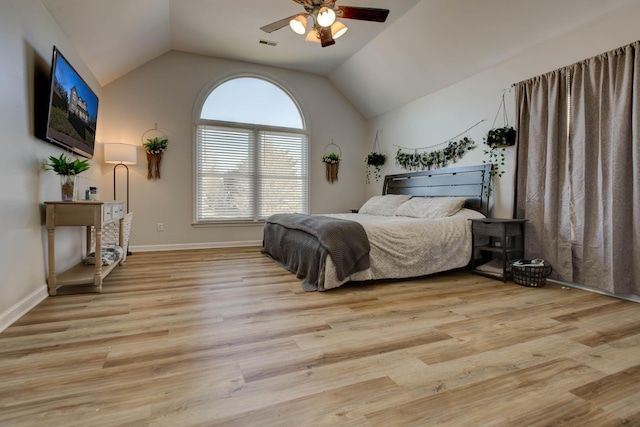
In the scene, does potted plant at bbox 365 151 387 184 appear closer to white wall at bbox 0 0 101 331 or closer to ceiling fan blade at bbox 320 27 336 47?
ceiling fan blade at bbox 320 27 336 47

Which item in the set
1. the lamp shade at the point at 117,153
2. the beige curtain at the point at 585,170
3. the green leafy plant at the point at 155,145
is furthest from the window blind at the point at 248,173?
the beige curtain at the point at 585,170

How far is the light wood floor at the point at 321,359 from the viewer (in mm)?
1237

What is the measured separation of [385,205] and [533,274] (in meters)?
2.20

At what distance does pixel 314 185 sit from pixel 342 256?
3189 mm

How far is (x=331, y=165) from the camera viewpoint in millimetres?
5988

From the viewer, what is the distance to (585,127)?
112 inches

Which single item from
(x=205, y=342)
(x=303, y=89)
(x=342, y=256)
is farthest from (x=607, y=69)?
(x=303, y=89)

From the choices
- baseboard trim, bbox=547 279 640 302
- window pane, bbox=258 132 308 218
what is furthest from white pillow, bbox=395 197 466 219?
window pane, bbox=258 132 308 218

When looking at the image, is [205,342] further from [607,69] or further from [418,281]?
[607,69]

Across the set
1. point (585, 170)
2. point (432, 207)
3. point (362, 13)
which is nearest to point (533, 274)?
point (585, 170)

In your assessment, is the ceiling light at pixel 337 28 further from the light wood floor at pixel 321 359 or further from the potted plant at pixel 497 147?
the light wood floor at pixel 321 359

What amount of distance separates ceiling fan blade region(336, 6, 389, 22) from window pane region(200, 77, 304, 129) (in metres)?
3.03

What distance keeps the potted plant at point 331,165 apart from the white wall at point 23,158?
4.04 m

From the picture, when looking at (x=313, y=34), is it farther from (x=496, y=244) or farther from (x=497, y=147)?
(x=496, y=244)
